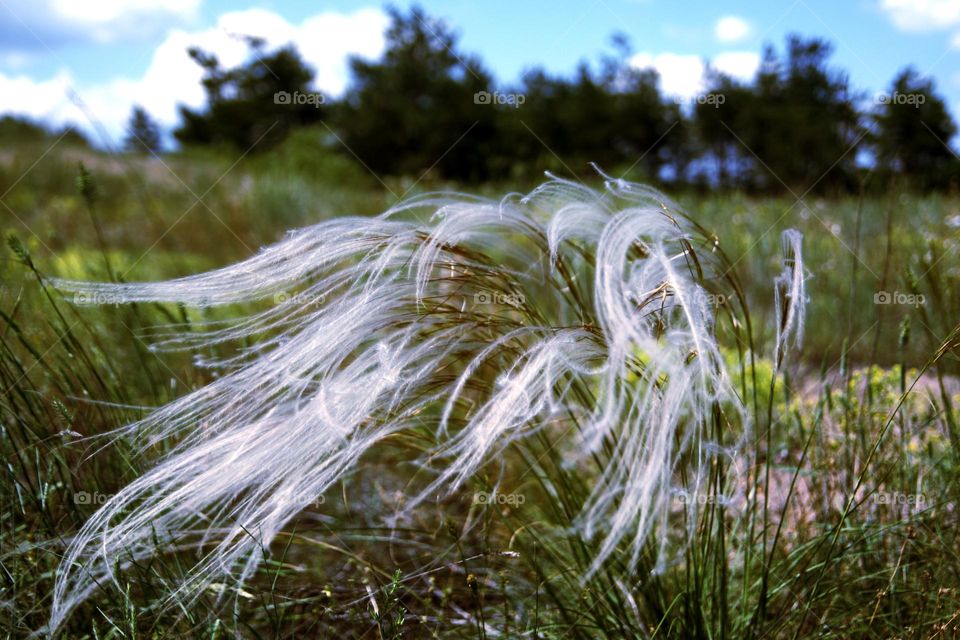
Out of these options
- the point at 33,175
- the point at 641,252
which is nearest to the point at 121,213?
the point at 33,175

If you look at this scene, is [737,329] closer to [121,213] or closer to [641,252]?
[641,252]

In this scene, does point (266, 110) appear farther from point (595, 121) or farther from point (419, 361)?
point (419, 361)

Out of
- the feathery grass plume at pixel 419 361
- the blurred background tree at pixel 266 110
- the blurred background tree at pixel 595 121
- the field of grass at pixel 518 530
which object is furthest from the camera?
the blurred background tree at pixel 266 110

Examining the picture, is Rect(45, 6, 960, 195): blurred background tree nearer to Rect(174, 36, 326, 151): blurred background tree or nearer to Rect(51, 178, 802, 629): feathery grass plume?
Rect(174, 36, 326, 151): blurred background tree

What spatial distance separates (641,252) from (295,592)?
1.14m

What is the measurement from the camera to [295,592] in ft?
6.25

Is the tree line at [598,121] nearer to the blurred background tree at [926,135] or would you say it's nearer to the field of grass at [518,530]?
the blurred background tree at [926,135]

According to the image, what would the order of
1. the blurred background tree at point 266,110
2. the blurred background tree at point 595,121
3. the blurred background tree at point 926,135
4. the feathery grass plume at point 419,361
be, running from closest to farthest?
the feathery grass plume at point 419,361
the blurred background tree at point 926,135
the blurred background tree at point 595,121
the blurred background tree at point 266,110

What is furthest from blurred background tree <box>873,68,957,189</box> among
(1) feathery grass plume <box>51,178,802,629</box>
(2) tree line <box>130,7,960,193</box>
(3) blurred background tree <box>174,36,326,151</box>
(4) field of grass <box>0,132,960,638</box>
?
(3) blurred background tree <box>174,36,326,151</box>

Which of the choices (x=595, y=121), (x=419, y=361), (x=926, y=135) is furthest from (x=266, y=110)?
(x=419, y=361)

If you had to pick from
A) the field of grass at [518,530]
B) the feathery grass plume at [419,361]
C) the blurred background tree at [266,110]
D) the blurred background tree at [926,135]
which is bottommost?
the field of grass at [518,530]

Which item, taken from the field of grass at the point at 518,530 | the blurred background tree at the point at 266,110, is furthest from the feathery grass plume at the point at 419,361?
the blurred background tree at the point at 266,110

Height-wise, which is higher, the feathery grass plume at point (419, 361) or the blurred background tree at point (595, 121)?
the blurred background tree at point (595, 121)

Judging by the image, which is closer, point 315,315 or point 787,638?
point 315,315
